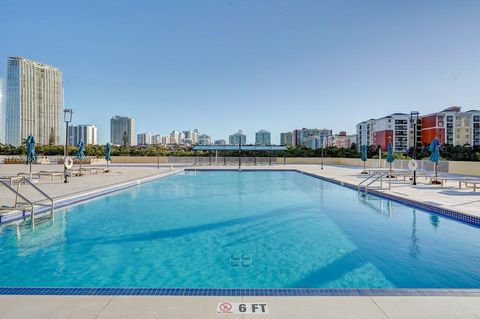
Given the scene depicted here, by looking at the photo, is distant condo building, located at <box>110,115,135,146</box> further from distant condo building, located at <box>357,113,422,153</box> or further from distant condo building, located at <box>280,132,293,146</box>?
distant condo building, located at <box>357,113,422,153</box>

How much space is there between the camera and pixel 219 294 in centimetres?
294

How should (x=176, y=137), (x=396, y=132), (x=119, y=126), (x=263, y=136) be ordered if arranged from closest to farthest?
1. (x=396, y=132)
2. (x=119, y=126)
3. (x=176, y=137)
4. (x=263, y=136)

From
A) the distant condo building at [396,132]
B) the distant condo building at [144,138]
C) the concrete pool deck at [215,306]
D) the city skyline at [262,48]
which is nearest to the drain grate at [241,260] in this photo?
the concrete pool deck at [215,306]

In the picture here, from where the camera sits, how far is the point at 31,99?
56.8 m

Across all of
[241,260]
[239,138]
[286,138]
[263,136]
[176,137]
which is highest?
[263,136]

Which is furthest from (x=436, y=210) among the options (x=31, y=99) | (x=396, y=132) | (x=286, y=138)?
(x=286, y=138)

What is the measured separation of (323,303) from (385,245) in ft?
10.9

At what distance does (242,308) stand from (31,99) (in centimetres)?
6792

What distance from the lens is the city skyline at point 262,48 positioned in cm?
1400

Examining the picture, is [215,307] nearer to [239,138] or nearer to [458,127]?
[239,138]

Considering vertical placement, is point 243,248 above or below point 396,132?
below

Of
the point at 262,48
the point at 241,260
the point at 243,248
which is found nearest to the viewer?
the point at 241,260

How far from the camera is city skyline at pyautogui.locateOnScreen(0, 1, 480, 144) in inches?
551

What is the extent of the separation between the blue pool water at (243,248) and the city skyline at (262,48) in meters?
9.94
